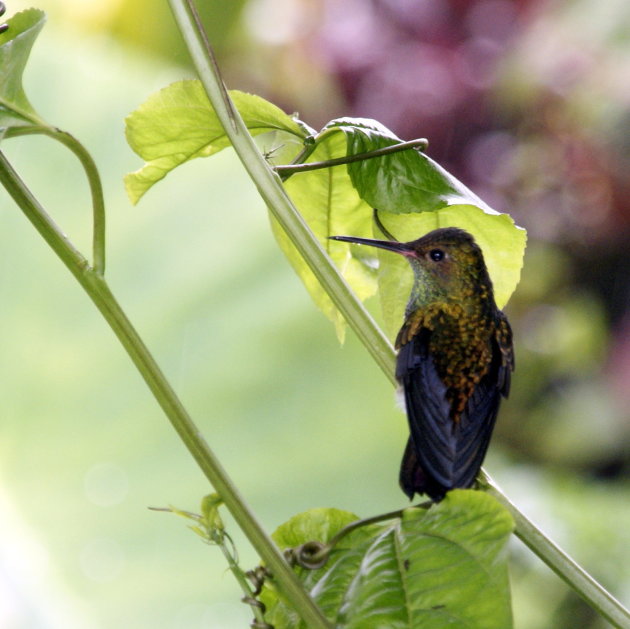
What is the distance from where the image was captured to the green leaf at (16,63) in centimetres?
60

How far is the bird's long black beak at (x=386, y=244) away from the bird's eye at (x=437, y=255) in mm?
16

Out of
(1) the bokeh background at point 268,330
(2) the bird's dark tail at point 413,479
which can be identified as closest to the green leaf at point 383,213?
(2) the bird's dark tail at point 413,479

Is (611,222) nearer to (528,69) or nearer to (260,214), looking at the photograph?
(528,69)

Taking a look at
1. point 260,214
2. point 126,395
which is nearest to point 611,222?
point 260,214

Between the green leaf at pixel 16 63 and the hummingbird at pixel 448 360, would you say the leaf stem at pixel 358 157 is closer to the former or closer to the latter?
the hummingbird at pixel 448 360

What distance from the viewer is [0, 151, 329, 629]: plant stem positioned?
52cm

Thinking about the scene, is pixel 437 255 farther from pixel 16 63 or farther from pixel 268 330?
pixel 268 330

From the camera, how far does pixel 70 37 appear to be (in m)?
1.84

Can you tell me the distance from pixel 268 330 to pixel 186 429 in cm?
111

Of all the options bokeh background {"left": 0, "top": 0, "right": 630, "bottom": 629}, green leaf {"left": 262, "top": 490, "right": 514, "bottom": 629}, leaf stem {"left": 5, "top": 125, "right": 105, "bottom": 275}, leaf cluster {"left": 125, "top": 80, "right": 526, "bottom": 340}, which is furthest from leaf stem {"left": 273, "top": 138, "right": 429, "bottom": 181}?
bokeh background {"left": 0, "top": 0, "right": 630, "bottom": 629}

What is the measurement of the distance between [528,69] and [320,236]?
63.9 inches

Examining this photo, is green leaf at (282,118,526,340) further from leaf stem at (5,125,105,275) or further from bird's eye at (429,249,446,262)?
leaf stem at (5,125,105,275)

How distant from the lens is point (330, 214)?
734 mm

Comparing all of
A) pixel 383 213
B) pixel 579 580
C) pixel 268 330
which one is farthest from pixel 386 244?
pixel 268 330
